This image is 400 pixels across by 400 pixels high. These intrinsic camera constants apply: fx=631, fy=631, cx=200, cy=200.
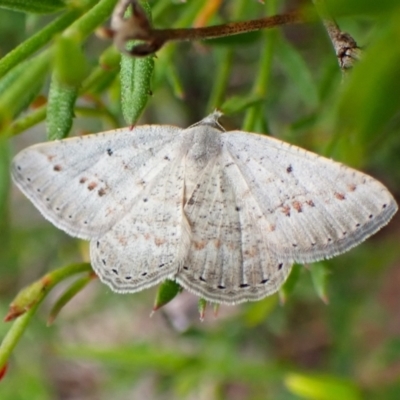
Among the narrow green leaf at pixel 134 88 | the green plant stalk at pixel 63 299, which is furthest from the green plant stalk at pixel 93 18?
the green plant stalk at pixel 63 299

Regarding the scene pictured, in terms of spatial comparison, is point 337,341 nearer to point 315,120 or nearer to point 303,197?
point 315,120

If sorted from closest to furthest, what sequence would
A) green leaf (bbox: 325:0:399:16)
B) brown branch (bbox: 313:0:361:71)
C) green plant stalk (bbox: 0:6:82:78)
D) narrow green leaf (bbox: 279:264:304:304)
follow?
green leaf (bbox: 325:0:399:16) → brown branch (bbox: 313:0:361:71) → green plant stalk (bbox: 0:6:82:78) → narrow green leaf (bbox: 279:264:304:304)

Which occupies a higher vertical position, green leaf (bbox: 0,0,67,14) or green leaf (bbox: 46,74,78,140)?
green leaf (bbox: 0,0,67,14)

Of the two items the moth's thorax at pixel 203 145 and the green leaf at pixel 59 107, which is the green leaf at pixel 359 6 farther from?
the moth's thorax at pixel 203 145

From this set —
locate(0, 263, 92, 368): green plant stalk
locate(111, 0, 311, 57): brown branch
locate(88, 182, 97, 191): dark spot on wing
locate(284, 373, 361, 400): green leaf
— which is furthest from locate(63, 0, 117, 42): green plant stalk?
locate(284, 373, 361, 400): green leaf

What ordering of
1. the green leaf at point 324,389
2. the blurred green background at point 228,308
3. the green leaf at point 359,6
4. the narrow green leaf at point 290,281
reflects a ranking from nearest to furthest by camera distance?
1. the green leaf at point 359,6
2. the narrow green leaf at point 290,281
3. the blurred green background at point 228,308
4. the green leaf at point 324,389

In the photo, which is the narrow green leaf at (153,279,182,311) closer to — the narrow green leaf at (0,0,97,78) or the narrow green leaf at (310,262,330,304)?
the narrow green leaf at (310,262,330,304)

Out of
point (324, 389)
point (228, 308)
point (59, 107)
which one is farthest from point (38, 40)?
point (228, 308)
